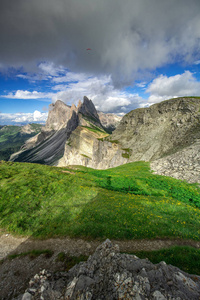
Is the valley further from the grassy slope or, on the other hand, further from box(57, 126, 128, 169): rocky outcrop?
box(57, 126, 128, 169): rocky outcrop

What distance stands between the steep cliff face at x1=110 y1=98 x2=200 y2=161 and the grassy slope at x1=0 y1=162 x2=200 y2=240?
29.3 meters

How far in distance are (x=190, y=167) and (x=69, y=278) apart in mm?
32396

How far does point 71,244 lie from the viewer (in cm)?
1202

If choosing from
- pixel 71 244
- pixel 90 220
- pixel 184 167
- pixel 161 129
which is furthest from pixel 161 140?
pixel 71 244

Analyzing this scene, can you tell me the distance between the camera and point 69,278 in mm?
7027

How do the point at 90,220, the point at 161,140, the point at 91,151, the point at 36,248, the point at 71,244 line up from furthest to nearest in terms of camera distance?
the point at 91,151 → the point at 161,140 → the point at 90,220 → the point at 71,244 → the point at 36,248

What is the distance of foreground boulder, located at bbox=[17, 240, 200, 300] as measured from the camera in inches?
218

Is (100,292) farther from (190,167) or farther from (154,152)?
(154,152)

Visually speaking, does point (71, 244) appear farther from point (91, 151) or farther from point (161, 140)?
point (91, 151)

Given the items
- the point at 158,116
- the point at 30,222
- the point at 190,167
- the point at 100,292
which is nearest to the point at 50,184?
the point at 30,222

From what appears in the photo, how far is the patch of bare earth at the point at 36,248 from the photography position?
361 inches

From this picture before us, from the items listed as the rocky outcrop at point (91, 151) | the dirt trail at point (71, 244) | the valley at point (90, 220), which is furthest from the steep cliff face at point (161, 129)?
the dirt trail at point (71, 244)

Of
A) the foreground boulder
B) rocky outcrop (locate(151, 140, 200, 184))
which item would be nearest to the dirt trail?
the foreground boulder

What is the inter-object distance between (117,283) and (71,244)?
7.41m
